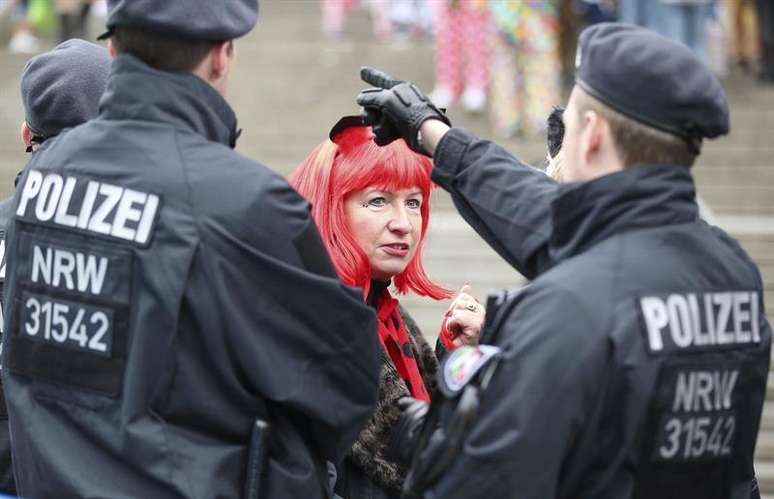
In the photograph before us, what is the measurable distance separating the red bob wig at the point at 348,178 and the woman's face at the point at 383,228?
20 mm

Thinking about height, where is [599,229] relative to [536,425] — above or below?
above

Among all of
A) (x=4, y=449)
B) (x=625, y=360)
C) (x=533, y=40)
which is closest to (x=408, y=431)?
(x=625, y=360)

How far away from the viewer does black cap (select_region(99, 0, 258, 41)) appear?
306 cm

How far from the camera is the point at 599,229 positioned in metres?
3.03

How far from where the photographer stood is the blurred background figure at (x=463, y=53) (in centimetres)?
1227

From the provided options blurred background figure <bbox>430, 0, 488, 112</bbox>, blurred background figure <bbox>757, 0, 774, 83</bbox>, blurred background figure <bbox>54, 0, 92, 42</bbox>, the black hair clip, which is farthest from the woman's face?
blurred background figure <bbox>54, 0, 92, 42</bbox>

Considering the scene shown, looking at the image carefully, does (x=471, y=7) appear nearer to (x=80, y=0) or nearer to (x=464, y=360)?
(x=80, y=0)

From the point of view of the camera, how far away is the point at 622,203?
2994 millimetres

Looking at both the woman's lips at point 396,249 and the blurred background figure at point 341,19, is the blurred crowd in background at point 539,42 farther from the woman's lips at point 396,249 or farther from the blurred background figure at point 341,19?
the woman's lips at point 396,249

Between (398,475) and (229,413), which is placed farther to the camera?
(398,475)

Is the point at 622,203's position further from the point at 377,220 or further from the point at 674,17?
the point at 674,17

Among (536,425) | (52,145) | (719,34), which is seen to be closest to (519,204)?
(536,425)

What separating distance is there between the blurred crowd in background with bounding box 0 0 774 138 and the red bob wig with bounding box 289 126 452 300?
709 cm

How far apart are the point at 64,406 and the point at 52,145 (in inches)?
23.6
